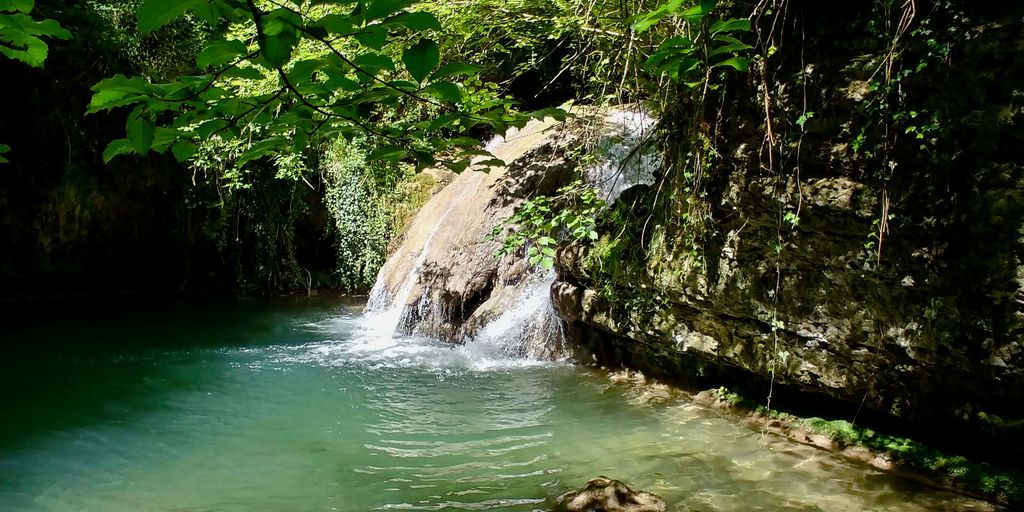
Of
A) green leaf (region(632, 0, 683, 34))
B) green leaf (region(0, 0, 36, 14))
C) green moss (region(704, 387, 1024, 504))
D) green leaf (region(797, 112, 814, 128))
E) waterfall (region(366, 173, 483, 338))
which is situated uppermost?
green leaf (region(797, 112, 814, 128))

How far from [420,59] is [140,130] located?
1.81 feet

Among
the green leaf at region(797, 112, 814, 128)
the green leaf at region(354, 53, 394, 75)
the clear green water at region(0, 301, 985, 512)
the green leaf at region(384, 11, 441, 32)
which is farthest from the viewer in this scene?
the green leaf at region(797, 112, 814, 128)

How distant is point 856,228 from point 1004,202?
69 cm

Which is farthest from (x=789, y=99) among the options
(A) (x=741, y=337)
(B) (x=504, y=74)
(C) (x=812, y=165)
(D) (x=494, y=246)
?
(B) (x=504, y=74)

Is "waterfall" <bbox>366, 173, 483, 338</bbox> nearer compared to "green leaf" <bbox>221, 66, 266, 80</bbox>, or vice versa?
"green leaf" <bbox>221, 66, 266, 80</bbox>

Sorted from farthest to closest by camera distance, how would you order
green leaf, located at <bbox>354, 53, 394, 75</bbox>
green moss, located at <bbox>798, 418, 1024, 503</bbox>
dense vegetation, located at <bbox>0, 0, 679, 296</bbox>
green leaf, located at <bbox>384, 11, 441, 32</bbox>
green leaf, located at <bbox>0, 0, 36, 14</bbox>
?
1. dense vegetation, located at <bbox>0, 0, 679, 296</bbox>
2. green moss, located at <bbox>798, 418, 1024, 503</bbox>
3. green leaf, located at <bbox>0, 0, 36, 14</bbox>
4. green leaf, located at <bbox>354, 53, 394, 75</bbox>
5. green leaf, located at <bbox>384, 11, 441, 32</bbox>

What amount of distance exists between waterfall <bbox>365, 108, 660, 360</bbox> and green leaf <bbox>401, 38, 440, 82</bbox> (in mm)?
4407

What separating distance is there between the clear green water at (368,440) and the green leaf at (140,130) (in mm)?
2536

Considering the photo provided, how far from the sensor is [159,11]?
88cm

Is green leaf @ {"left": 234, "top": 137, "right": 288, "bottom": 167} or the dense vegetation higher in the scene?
the dense vegetation

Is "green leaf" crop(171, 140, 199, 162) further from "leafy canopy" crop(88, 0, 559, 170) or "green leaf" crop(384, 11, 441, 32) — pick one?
"green leaf" crop(384, 11, 441, 32)

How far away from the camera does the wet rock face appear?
2.96 metres

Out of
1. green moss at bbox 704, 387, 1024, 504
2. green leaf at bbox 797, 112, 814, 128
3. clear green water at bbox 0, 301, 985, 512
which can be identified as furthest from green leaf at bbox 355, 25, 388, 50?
green moss at bbox 704, 387, 1024, 504

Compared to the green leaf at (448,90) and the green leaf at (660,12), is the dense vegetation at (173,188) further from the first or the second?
the green leaf at (448,90)
